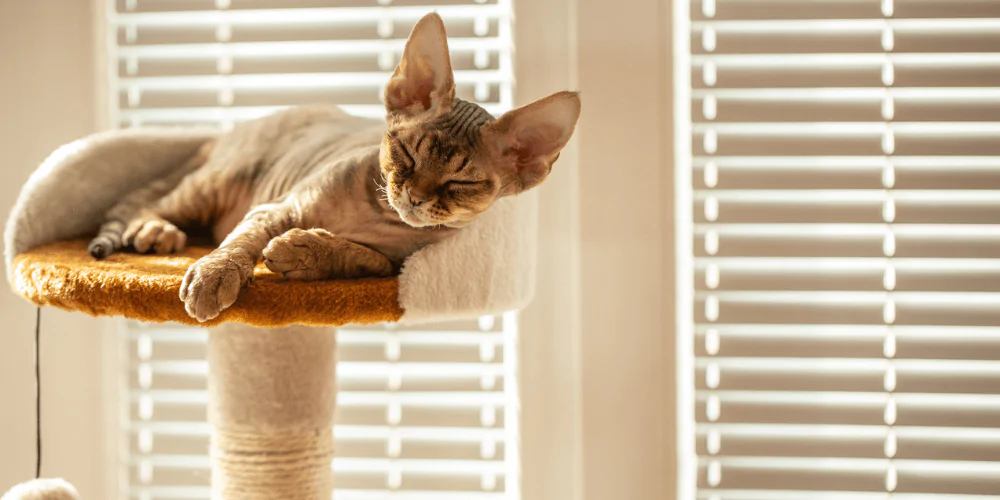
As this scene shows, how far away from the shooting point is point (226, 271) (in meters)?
0.89

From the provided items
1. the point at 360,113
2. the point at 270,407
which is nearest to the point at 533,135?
the point at 270,407

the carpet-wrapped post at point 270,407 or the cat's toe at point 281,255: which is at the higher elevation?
the cat's toe at point 281,255

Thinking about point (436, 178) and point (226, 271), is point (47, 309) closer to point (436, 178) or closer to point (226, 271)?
point (226, 271)

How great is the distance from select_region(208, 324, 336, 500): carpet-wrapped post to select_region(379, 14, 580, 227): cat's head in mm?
297

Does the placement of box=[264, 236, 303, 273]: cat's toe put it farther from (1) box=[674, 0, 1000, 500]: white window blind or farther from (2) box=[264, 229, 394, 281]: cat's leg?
(1) box=[674, 0, 1000, 500]: white window blind

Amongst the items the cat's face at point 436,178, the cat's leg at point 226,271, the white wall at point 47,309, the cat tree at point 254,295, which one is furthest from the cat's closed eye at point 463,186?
the white wall at point 47,309

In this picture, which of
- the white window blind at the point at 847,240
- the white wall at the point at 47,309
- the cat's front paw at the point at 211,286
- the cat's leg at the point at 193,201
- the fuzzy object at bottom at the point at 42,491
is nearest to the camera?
the cat's front paw at the point at 211,286

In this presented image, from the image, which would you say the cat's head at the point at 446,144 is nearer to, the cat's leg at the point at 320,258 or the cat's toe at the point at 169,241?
the cat's leg at the point at 320,258

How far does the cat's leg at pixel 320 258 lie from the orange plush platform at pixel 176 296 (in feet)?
0.07

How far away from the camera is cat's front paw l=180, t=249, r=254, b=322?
860 mm

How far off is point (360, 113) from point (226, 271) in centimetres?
67

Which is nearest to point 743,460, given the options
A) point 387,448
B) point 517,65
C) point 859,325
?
point 859,325

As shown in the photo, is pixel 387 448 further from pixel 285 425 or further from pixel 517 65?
pixel 517 65

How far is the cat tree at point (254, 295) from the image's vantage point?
3.05ft
